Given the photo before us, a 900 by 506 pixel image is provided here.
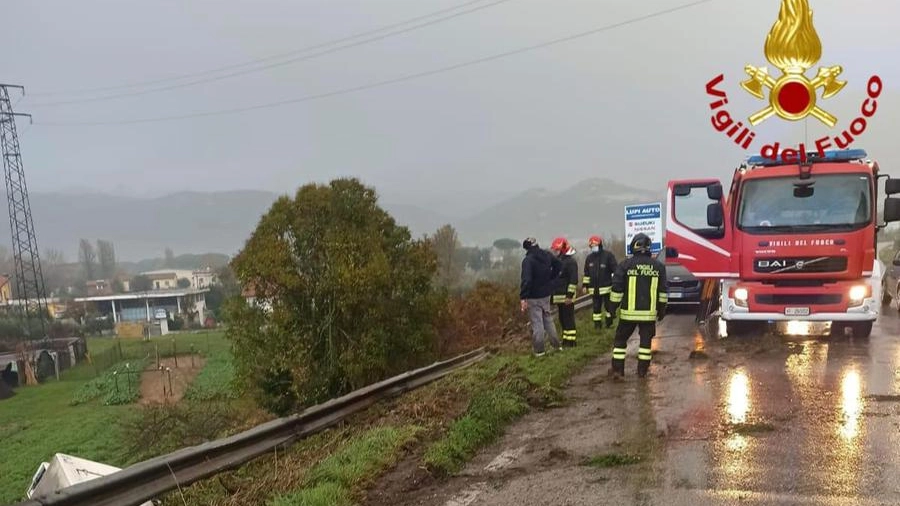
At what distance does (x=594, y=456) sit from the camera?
5.04 meters

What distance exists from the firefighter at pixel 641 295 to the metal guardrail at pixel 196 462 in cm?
318

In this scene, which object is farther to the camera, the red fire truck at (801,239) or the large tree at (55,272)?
the large tree at (55,272)

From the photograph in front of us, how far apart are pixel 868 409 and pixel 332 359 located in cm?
2404

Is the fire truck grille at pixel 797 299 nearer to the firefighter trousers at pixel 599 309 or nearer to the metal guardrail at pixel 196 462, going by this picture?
the firefighter trousers at pixel 599 309

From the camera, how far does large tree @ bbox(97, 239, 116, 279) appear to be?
136750 mm

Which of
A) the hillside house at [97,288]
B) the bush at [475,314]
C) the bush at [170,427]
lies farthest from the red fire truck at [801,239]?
the hillside house at [97,288]

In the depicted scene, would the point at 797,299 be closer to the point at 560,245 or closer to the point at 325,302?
the point at 560,245

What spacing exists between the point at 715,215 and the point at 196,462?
8398 mm

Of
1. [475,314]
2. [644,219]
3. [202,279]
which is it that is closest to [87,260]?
[202,279]

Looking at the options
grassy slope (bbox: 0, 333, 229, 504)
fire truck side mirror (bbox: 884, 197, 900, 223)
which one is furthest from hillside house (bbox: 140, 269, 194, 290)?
fire truck side mirror (bbox: 884, 197, 900, 223)

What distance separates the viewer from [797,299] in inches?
387

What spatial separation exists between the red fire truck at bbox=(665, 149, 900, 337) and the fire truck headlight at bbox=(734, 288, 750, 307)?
0.05 feet

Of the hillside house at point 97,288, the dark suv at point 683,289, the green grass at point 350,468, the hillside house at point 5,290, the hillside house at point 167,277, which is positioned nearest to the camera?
the green grass at point 350,468

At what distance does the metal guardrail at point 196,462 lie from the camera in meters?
3.70
